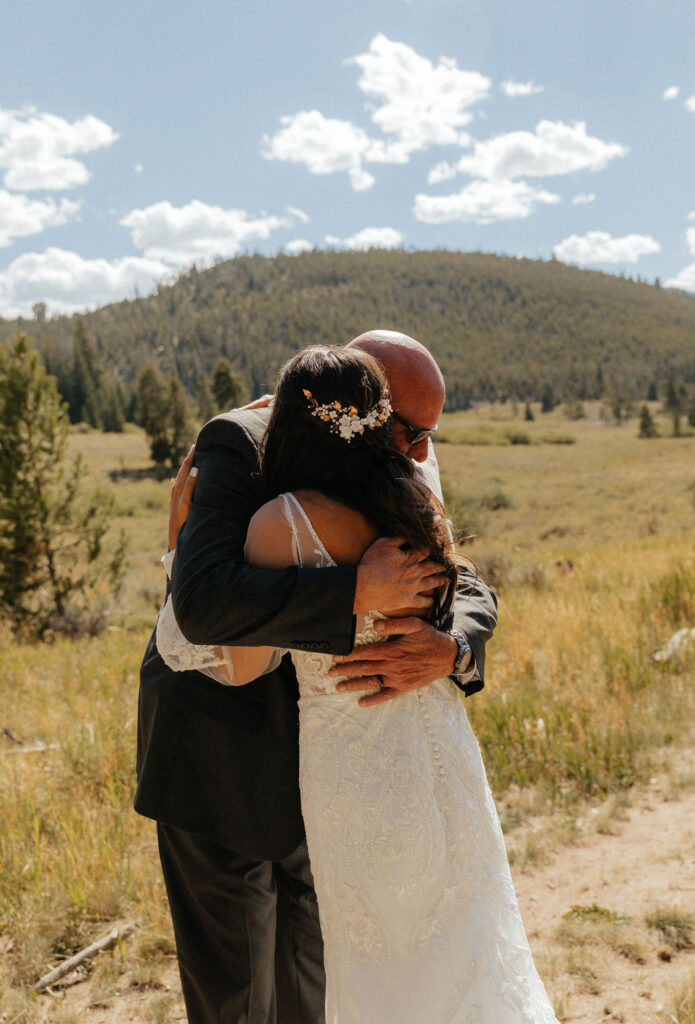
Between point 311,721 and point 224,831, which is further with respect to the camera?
point 224,831

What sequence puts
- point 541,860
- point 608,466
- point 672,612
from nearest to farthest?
point 541,860 < point 672,612 < point 608,466

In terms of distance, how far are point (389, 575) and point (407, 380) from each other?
49 centimetres

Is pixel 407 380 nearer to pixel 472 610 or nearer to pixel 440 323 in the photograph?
pixel 472 610

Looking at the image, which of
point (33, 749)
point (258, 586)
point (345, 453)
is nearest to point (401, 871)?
Result: point (258, 586)

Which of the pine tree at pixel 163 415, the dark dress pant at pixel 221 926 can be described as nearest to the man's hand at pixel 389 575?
the dark dress pant at pixel 221 926

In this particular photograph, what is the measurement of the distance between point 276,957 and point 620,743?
2.82 metres

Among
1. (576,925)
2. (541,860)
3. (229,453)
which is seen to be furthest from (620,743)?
(229,453)

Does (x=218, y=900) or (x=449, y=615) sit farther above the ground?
(x=449, y=615)

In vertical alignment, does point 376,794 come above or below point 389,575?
below

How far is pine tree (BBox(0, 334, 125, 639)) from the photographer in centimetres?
1089

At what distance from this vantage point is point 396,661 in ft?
5.48

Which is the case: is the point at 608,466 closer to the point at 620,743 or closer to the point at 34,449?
the point at 34,449

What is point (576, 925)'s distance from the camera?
3.02m

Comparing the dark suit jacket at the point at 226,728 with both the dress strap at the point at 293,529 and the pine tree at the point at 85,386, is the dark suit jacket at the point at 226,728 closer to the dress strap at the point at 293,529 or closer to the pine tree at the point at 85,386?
the dress strap at the point at 293,529
